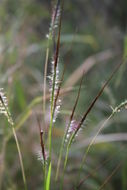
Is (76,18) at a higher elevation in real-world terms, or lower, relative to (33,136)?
higher

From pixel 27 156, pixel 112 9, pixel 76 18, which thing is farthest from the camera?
pixel 76 18

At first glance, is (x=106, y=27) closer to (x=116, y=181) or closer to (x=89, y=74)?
(x=89, y=74)

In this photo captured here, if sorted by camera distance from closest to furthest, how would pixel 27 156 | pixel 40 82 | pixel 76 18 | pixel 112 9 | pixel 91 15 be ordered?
1. pixel 27 156
2. pixel 40 82
3. pixel 112 9
4. pixel 91 15
5. pixel 76 18

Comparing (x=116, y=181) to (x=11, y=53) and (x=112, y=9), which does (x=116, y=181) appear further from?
(x=112, y=9)

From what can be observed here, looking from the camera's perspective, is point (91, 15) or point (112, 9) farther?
point (91, 15)

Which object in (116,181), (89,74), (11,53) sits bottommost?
(116,181)

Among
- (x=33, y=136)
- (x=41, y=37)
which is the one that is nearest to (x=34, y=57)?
(x=41, y=37)

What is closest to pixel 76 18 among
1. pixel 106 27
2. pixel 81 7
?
pixel 81 7
